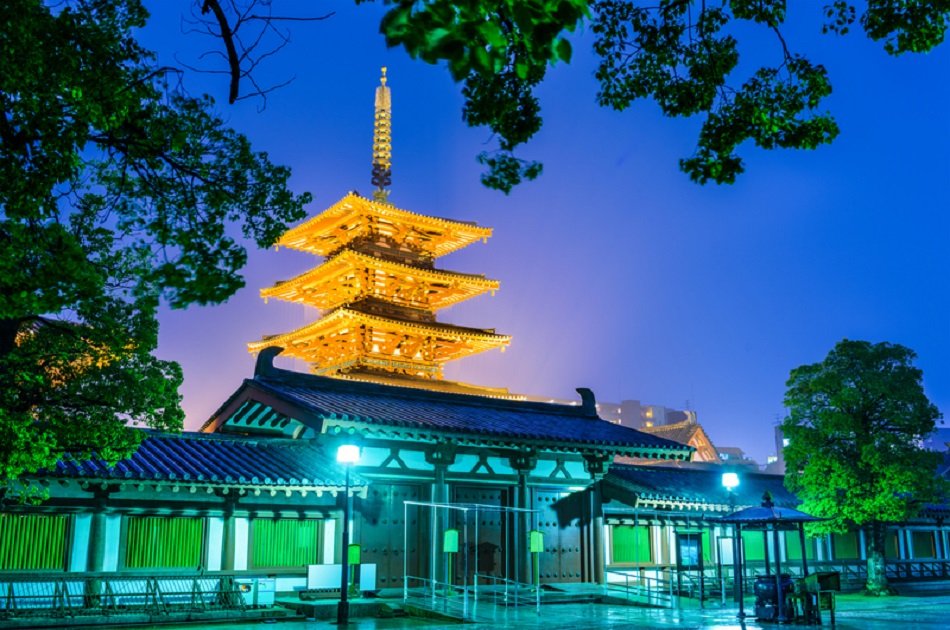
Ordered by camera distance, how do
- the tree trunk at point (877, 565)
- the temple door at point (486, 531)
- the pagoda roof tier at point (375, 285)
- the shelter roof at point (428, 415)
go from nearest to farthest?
the shelter roof at point (428, 415) < the temple door at point (486, 531) < the tree trunk at point (877, 565) < the pagoda roof tier at point (375, 285)

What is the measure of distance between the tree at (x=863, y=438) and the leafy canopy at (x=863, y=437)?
0.10 feet

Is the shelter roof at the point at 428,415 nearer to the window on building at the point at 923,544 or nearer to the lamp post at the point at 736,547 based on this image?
the lamp post at the point at 736,547

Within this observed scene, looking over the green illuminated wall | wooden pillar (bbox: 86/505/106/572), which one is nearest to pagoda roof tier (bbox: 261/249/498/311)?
the green illuminated wall

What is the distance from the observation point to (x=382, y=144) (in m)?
42.6

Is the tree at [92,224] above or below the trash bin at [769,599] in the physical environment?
above

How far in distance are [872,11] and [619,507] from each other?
18379 millimetres

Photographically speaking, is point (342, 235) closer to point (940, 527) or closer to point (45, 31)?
point (940, 527)

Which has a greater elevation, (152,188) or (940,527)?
(152,188)

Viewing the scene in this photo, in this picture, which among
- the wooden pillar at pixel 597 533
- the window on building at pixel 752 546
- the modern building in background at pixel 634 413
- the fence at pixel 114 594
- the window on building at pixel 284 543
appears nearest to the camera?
→ the fence at pixel 114 594

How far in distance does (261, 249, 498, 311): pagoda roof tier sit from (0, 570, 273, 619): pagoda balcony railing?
1908 cm

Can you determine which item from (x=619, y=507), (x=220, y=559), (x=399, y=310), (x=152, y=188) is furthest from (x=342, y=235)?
(x=152, y=188)

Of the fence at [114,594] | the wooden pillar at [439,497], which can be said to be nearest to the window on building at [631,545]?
the wooden pillar at [439,497]

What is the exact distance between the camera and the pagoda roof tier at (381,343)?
119 feet

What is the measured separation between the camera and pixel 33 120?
811 cm
